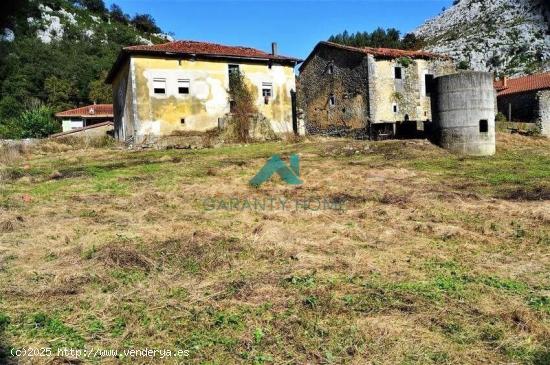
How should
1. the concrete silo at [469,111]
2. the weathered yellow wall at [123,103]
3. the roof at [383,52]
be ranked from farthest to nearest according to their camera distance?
the roof at [383,52] → the weathered yellow wall at [123,103] → the concrete silo at [469,111]

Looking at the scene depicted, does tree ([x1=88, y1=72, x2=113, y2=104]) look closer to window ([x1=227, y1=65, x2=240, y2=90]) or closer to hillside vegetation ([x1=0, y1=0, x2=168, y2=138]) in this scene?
A: hillside vegetation ([x1=0, y1=0, x2=168, y2=138])

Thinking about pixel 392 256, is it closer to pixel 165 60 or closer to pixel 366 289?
pixel 366 289

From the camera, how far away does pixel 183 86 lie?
24.1 metres

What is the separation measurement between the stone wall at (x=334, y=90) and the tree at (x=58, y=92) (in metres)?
28.4

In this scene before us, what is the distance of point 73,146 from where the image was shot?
888 inches

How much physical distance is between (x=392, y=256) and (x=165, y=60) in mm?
20698

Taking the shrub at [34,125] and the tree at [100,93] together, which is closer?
the shrub at [34,125]

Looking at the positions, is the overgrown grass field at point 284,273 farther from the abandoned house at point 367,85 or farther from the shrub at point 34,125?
the shrub at point 34,125

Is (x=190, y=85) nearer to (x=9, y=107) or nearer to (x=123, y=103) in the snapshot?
(x=123, y=103)

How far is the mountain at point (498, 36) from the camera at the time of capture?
4644 cm

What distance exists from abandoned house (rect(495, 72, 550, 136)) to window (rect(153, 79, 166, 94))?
76.1ft

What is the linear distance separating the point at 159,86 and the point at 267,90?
20.7 feet

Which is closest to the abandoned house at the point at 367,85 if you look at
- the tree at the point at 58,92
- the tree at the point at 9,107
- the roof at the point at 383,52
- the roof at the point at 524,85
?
the roof at the point at 383,52

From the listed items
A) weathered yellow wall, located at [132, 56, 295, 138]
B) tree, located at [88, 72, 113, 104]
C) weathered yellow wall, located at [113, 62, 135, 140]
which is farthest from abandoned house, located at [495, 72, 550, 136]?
tree, located at [88, 72, 113, 104]
